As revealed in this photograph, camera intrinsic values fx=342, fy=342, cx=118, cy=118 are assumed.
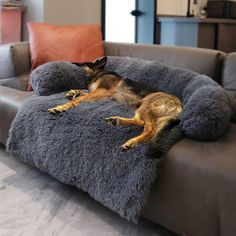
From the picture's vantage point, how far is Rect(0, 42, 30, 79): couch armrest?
2.26 meters

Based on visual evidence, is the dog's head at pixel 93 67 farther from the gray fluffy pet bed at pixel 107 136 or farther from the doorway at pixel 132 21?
the doorway at pixel 132 21

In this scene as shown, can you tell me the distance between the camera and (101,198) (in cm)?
139

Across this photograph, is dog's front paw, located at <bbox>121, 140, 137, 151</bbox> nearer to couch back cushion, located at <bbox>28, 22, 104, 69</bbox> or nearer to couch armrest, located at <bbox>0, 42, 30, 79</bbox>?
couch back cushion, located at <bbox>28, 22, 104, 69</bbox>

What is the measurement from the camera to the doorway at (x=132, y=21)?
3.68m

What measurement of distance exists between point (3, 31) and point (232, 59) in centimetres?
193

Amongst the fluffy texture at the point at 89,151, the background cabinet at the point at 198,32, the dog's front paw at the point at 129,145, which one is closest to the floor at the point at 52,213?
the fluffy texture at the point at 89,151

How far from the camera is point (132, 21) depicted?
3.99 m

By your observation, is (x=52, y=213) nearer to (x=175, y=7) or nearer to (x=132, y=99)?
(x=132, y=99)

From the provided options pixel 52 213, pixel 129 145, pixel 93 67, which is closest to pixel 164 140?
pixel 129 145

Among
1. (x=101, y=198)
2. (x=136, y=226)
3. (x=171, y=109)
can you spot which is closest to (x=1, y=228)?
(x=101, y=198)

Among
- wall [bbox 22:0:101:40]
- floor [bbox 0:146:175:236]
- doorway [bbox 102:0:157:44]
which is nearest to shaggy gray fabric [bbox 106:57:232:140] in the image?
floor [bbox 0:146:175:236]

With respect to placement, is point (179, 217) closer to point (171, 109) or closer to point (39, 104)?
point (171, 109)

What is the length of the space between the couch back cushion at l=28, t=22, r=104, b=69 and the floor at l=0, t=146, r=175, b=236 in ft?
2.72

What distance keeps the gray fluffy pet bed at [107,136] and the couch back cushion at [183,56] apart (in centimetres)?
16
